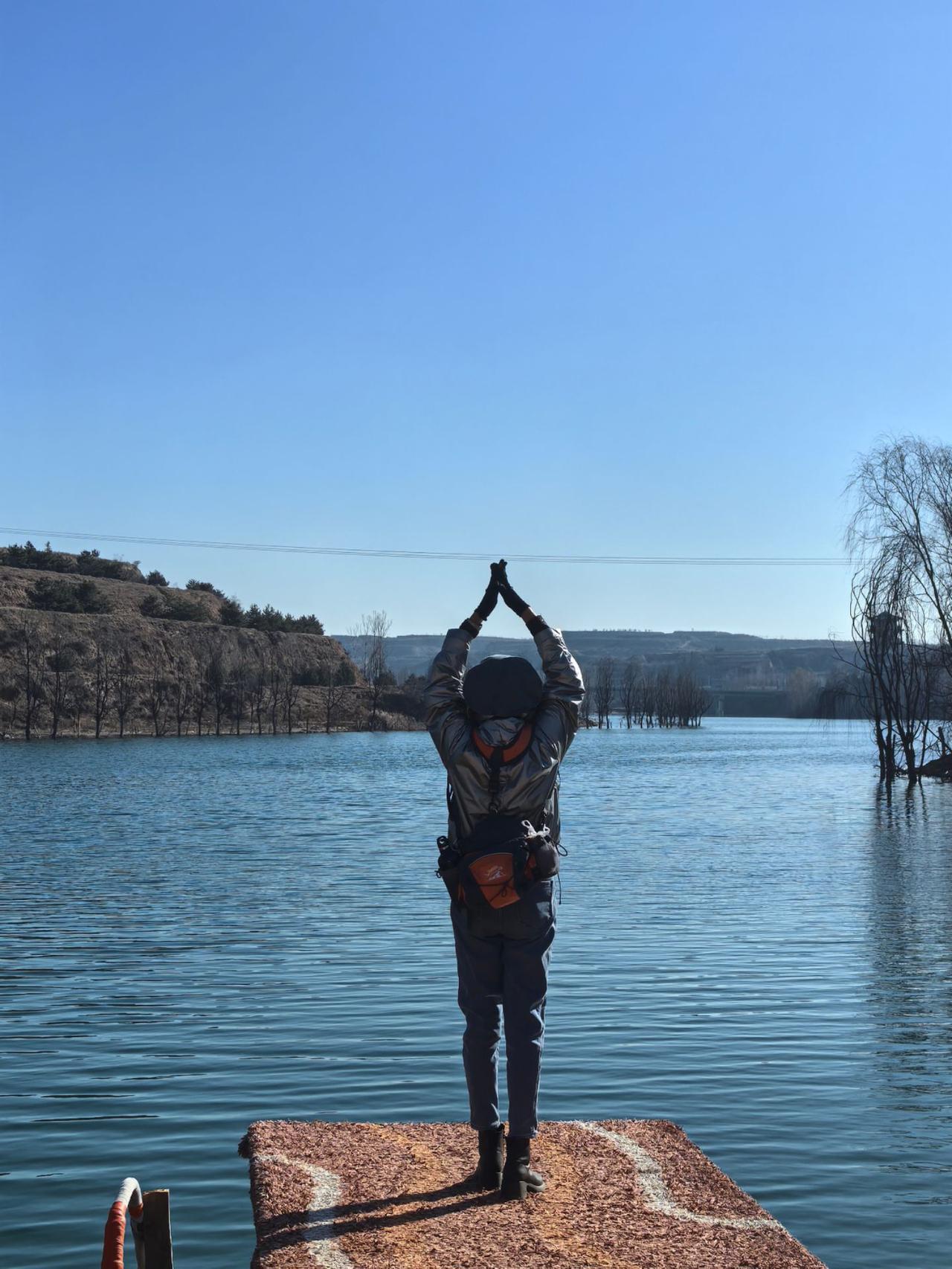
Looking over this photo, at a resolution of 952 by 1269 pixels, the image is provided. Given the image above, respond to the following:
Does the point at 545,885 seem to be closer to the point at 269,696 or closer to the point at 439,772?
the point at 439,772

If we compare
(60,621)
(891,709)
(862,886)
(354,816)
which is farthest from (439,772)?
(60,621)

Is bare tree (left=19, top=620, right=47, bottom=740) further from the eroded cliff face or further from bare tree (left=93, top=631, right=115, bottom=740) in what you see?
bare tree (left=93, top=631, right=115, bottom=740)

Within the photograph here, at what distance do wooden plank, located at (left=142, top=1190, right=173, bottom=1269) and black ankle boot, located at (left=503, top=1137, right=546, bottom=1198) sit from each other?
146 cm

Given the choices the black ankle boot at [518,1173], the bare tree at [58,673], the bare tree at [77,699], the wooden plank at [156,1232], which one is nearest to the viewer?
the wooden plank at [156,1232]

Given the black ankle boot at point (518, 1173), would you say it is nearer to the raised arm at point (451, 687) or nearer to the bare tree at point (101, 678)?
the raised arm at point (451, 687)

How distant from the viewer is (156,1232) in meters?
4.12

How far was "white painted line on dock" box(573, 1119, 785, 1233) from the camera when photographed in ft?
15.9

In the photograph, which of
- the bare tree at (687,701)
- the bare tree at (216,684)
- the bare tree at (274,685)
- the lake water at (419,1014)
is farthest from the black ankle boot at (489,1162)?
the bare tree at (687,701)

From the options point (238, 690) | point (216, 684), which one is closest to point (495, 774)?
point (216, 684)

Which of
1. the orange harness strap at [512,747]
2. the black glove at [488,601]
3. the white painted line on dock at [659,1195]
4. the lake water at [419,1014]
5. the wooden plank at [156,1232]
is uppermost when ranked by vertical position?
the black glove at [488,601]

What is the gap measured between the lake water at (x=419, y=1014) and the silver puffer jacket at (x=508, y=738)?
79.8 inches

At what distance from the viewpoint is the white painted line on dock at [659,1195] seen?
485cm

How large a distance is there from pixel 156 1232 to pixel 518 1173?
152 centimetres

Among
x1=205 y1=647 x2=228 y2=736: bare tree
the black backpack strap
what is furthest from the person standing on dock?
x1=205 y1=647 x2=228 y2=736: bare tree
